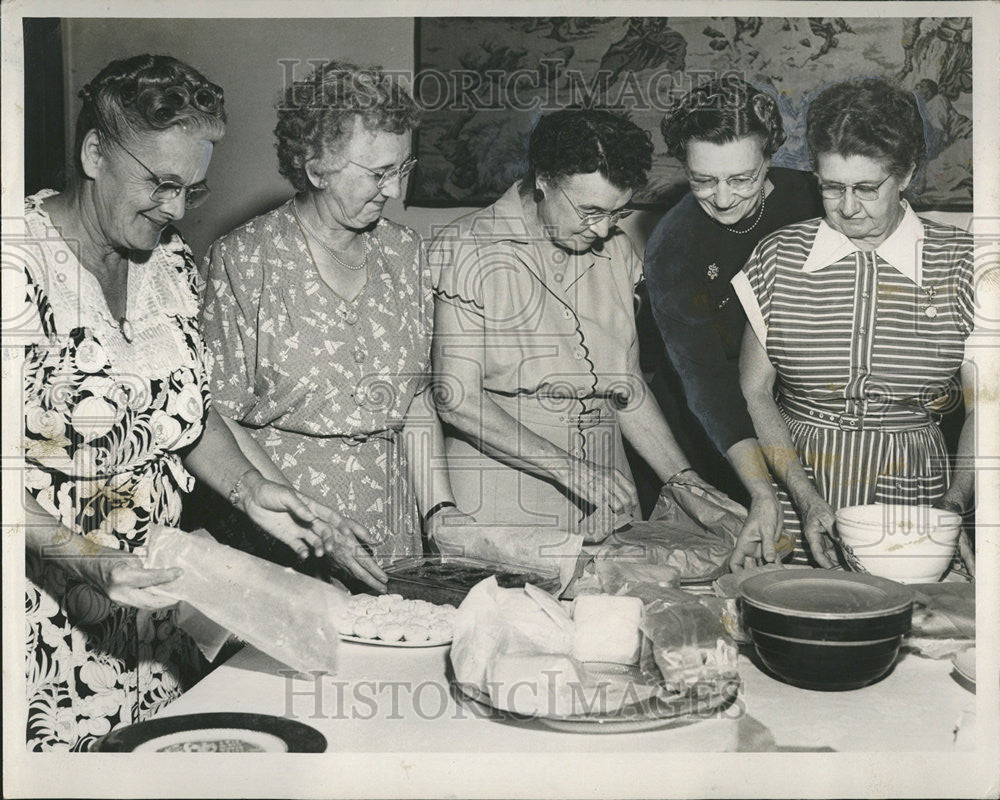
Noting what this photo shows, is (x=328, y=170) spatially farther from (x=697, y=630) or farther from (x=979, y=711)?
(x=979, y=711)

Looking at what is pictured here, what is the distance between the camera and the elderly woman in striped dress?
6.43ft

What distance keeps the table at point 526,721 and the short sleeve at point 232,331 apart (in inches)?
19.5

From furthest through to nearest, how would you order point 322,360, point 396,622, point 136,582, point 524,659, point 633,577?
point 322,360, point 633,577, point 396,622, point 136,582, point 524,659

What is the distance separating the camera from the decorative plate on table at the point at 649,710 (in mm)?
1477

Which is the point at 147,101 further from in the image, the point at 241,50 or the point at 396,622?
the point at 396,622

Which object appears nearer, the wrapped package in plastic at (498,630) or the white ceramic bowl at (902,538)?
the wrapped package in plastic at (498,630)

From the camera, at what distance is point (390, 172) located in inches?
76.8

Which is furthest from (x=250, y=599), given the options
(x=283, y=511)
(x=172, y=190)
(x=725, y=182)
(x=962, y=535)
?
(x=962, y=535)

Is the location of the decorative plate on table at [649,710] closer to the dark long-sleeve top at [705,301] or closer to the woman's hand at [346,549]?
the woman's hand at [346,549]

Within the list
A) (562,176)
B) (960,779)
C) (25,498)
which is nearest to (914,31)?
(562,176)

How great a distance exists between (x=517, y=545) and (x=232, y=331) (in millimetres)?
701

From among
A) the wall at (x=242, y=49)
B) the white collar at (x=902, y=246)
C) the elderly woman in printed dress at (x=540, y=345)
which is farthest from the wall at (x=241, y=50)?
the white collar at (x=902, y=246)

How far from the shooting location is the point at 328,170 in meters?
1.95

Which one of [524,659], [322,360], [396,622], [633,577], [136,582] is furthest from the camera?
[322,360]
